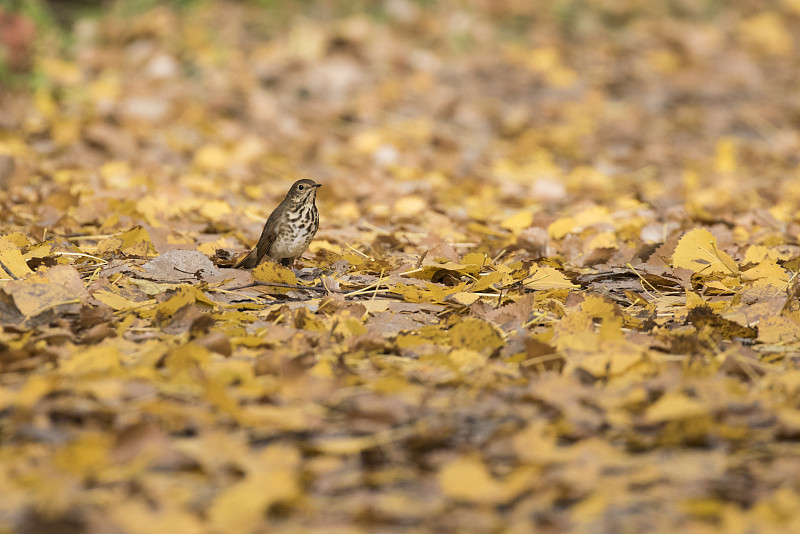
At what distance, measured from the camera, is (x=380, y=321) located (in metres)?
2.40

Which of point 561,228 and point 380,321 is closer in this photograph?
point 380,321

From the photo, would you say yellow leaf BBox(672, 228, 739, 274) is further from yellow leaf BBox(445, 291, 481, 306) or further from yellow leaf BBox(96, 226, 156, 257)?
yellow leaf BBox(96, 226, 156, 257)

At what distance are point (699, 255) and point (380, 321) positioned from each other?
1119mm

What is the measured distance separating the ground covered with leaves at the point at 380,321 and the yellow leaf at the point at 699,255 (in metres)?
0.01

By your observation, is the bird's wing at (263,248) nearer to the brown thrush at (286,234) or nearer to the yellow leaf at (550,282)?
the brown thrush at (286,234)

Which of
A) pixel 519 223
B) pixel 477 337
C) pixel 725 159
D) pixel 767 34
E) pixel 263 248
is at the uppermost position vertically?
pixel 767 34

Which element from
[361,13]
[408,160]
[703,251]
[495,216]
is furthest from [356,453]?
[361,13]

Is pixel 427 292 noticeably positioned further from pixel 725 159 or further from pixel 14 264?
pixel 725 159

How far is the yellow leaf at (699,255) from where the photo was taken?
280 cm

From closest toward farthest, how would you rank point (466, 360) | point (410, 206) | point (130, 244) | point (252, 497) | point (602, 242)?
point (252, 497)
point (466, 360)
point (130, 244)
point (602, 242)
point (410, 206)

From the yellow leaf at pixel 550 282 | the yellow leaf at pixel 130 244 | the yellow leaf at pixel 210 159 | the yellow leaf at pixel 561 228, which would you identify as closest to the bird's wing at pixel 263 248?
the yellow leaf at pixel 130 244

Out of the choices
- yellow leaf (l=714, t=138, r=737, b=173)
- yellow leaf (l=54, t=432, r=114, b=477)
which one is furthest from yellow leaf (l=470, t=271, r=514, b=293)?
yellow leaf (l=714, t=138, r=737, b=173)

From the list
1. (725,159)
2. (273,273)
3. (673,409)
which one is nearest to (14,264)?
(273,273)

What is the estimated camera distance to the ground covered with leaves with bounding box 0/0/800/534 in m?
1.57
